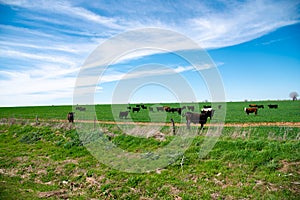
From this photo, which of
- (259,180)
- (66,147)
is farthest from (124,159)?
(259,180)

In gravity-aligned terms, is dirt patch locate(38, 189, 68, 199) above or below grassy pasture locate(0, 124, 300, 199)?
below

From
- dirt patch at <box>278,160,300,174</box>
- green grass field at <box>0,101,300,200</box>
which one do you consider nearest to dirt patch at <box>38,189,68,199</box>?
green grass field at <box>0,101,300,200</box>

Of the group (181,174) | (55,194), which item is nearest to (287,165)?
(181,174)

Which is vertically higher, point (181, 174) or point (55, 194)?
point (181, 174)

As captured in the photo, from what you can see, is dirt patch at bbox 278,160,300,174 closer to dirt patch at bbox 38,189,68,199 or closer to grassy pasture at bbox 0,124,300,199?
grassy pasture at bbox 0,124,300,199

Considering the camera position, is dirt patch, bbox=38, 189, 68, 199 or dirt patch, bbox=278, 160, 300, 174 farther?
dirt patch, bbox=38, 189, 68, 199

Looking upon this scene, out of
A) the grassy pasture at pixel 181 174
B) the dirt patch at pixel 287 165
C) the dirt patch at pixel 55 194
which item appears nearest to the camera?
the grassy pasture at pixel 181 174

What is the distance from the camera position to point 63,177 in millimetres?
14180

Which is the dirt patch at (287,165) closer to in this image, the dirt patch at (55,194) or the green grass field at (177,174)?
the green grass field at (177,174)

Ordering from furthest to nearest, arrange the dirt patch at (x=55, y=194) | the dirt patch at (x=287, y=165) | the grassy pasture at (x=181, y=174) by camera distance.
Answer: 1. the dirt patch at (x=55, y=194)
2. the dirt patch at (x=287, y=165)
3. the grassy pasture at (x=181, y=174)

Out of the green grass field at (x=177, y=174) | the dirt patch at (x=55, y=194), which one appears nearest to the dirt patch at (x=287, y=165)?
the green grass field at (x=177, y=174)

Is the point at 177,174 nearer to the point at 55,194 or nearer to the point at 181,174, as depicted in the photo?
the point at 181,174

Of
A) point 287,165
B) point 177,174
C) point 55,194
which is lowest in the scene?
point 55,194

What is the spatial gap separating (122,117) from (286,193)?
2833 centimetres
